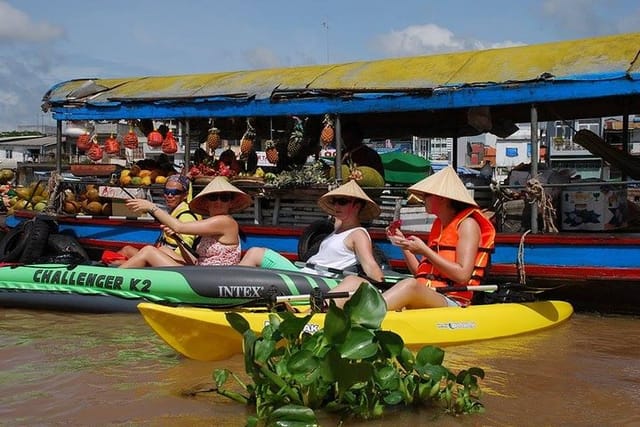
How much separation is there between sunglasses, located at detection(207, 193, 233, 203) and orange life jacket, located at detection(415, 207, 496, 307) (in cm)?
195

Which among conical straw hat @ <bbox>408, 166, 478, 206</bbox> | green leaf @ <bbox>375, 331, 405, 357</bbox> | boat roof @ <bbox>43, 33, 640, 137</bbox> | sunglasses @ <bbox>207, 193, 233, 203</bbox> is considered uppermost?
boat roof @ <bbox>43, 33, 640, 137</bbox>

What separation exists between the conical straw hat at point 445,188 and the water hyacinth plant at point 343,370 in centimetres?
184

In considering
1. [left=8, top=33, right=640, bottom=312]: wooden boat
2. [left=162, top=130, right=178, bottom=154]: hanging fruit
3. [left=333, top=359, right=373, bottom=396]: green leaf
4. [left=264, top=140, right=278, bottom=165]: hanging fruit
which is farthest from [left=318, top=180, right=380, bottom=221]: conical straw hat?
[left=162, top=130, right=178, bottom=154]: hanging fruit

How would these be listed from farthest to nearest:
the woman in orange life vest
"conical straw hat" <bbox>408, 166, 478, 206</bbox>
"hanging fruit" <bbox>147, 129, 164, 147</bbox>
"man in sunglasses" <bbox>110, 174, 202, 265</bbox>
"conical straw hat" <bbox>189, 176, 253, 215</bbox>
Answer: "hanging fruit" <bbox>147, 129, 164, 147</bbox>
"man in sunglasses" <bbox>110, 174, 202, 265</bbox>
"conical straw hat" <bbox>189, 176, 253, 215</bbox>
"conical straw hat" <bbox>408, 166, 478, 206</bbox>
the woman in orange life vest

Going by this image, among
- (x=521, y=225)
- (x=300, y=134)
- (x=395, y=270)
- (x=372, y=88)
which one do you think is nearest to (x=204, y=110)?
(x=300, y=134)

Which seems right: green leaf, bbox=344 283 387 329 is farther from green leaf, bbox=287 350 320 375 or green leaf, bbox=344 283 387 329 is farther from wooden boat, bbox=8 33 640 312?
wooden boat, bbox=8 33 640 312

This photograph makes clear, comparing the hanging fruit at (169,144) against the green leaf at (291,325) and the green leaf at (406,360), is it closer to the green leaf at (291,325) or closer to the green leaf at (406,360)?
the green leaf at (291,325)

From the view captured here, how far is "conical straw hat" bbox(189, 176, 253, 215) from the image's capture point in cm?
718

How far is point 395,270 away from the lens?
8.34 meters

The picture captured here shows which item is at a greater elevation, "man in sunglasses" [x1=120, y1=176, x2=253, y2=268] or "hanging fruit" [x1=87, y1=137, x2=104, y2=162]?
"hanging fruit" [x1=87, y1=137, x2=104, y2=162]

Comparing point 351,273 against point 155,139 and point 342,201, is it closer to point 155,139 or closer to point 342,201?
point 342,201

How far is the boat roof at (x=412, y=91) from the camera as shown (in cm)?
748

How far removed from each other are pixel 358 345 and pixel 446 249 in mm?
2139

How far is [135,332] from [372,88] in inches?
137
